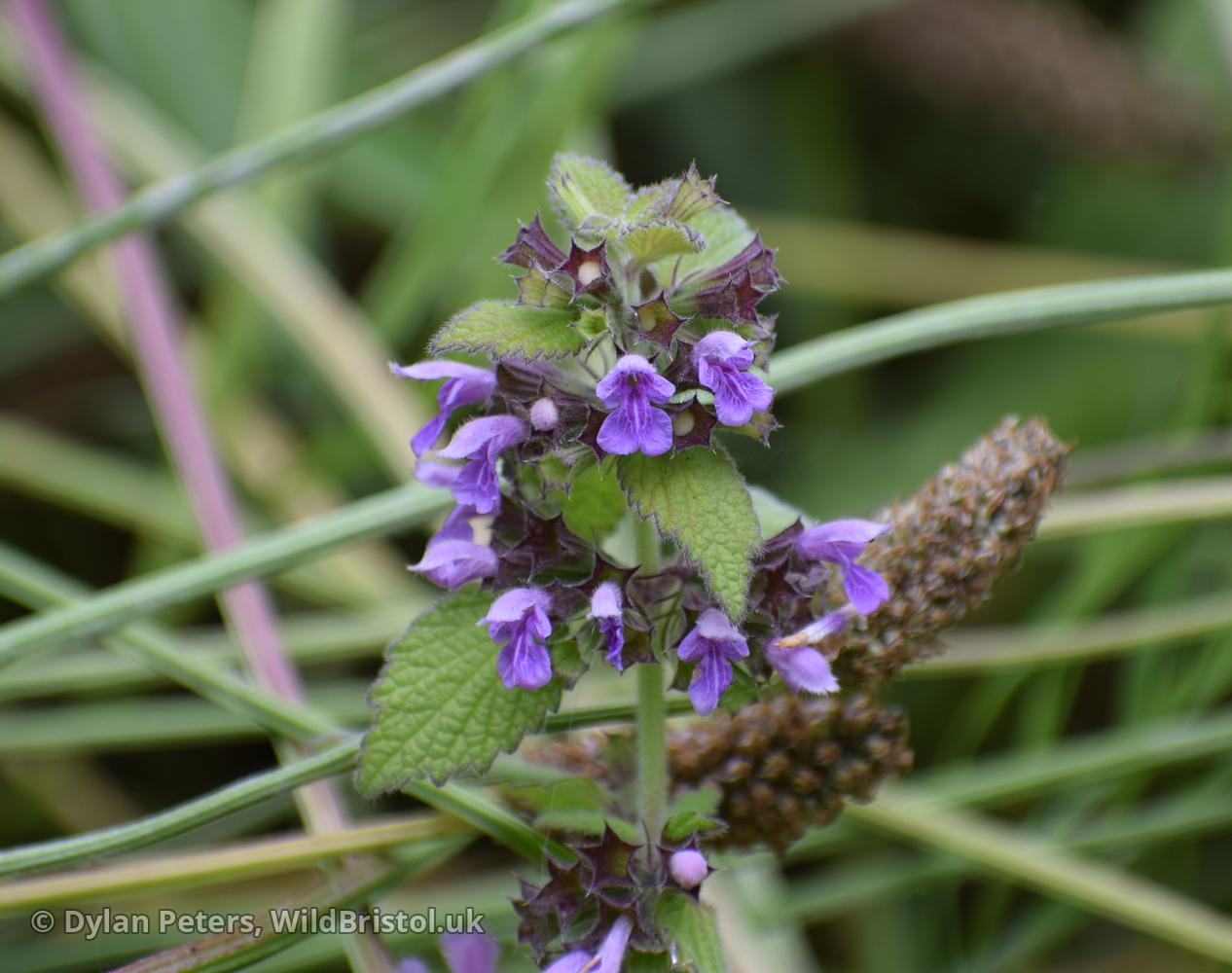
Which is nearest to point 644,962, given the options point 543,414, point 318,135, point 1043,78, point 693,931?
point 693,931

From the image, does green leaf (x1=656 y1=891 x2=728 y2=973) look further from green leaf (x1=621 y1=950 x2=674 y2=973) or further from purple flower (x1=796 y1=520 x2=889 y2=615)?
purple flower (x1=796 y1=520 x2=889 y2=615)

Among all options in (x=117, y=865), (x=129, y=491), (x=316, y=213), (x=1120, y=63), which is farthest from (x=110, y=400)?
(x=1120, y=63)

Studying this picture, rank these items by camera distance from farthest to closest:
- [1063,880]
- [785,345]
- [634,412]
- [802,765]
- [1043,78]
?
[785,345] → [1043,78] → [1063,880] → [802,765] → [634,412]

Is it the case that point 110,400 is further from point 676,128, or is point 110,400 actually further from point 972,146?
point 972,146

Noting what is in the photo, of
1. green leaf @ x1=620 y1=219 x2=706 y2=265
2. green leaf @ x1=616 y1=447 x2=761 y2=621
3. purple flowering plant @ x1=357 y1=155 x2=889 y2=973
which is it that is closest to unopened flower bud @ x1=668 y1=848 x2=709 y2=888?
purple flowering plant @ x1=357 y1=155 x2=889 y2=973

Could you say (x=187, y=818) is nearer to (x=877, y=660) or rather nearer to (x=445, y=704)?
(x=445, y=704)

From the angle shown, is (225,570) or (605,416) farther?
(225,570)
